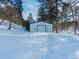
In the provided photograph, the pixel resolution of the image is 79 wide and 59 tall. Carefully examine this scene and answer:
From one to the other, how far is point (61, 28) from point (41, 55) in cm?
4698

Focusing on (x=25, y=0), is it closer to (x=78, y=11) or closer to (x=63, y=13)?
(x=63, y=13)

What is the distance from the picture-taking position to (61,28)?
2008 inches

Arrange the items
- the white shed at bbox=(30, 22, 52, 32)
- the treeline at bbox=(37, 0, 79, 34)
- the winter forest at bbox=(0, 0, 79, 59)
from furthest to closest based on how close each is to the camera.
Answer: the white shed at bbox=(30, 22, 52, 32)
the treeline at bbox=(37, 0, 79, 34)
the winter forest at bbox=(0, 0, 79, 59)

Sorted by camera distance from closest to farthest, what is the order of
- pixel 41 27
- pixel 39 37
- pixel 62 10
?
pixel 39 37, pixel 62 10, pixel 41 27

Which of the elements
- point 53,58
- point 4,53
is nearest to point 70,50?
point 53,58

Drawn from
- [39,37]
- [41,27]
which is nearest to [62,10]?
[41,27]

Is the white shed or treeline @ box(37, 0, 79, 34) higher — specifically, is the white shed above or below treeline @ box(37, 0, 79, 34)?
below

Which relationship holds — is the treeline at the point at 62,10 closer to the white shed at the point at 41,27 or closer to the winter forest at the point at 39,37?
the winter forest at the point at 39,37

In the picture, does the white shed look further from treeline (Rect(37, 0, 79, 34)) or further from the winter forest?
treeline (Rect(37, 0, 79, 34))

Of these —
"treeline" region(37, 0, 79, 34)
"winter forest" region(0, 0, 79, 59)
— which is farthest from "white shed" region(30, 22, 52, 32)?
"treeline" region(37, 0, 79, 34)

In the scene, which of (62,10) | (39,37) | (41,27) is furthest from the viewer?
(41,27)

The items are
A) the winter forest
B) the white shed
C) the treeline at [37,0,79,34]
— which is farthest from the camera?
the white shed

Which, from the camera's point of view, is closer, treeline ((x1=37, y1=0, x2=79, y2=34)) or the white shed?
Answer: treeline ((x1=37, y1=0, x2=79, y2=34))

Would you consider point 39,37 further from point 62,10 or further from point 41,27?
point 41,27
